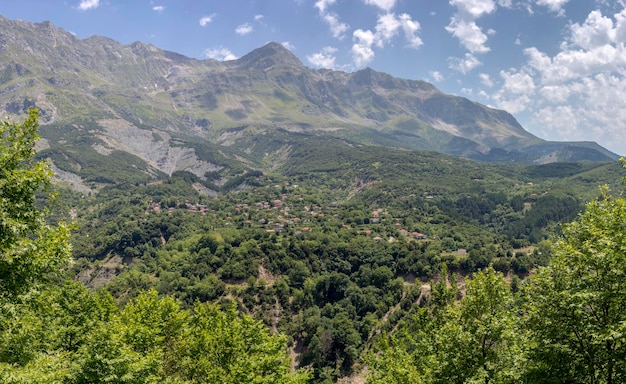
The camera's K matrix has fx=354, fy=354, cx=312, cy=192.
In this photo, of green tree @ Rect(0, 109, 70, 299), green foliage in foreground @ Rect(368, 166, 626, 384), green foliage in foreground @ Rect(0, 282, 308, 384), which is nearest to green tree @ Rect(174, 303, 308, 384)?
green foliage in foreground @ Rect(0, 282, 308, 384)

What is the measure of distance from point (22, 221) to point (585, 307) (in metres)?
25.5

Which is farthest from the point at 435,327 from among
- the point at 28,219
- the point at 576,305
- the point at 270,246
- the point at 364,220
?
the point at 364,220

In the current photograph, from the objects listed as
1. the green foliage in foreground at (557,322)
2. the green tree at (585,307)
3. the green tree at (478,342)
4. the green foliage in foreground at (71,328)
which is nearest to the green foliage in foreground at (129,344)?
the green foliage in foreground at (71,328)

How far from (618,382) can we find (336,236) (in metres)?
126

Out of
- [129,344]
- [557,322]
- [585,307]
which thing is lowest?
[129,344]

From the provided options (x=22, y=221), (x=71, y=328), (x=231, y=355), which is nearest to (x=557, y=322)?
(x=231, y=355)

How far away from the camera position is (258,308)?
97625 millimetres

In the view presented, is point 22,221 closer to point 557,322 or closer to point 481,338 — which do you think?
point 481,338

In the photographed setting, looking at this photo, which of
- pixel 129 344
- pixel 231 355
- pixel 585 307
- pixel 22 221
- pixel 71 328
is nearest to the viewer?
pixel 22 221

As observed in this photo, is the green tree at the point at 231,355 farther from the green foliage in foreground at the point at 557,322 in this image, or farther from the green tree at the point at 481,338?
the green tree at the point at 481,338

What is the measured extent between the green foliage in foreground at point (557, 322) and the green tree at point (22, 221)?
20698 mm

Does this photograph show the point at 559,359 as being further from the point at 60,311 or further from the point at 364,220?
the point at 364,220

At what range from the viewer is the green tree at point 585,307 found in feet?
49.8

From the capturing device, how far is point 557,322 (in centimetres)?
1653
